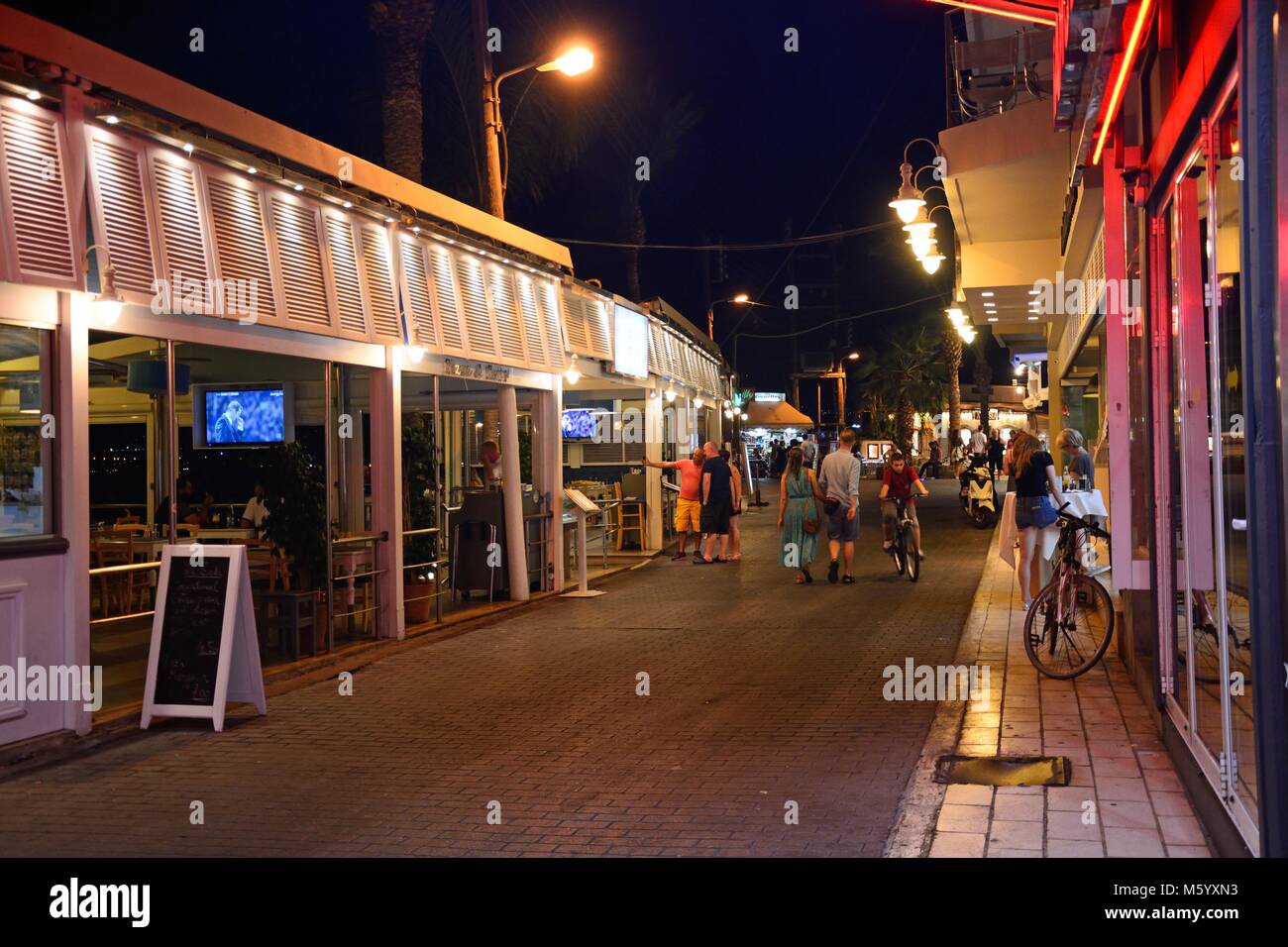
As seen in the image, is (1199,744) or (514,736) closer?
(1199,744)

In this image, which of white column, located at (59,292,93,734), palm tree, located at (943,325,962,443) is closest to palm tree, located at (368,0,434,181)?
white column, located at (59,292,93,734)

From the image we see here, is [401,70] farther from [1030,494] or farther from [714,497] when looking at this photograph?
[1030,494]

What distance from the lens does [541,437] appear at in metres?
16.2

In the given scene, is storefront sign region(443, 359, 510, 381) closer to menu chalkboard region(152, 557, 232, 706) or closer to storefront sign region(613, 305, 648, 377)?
storefront sign region(613, 305, 648, 377)

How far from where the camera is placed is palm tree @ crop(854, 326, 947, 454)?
64562mm

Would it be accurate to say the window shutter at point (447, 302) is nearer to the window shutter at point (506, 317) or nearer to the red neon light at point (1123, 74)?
the window shutter at point (506, 317)

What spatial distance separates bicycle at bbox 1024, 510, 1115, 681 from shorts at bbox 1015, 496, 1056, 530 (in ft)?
6.86

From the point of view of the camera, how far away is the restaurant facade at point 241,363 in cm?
797

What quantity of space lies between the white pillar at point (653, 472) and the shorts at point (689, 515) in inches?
75.3
